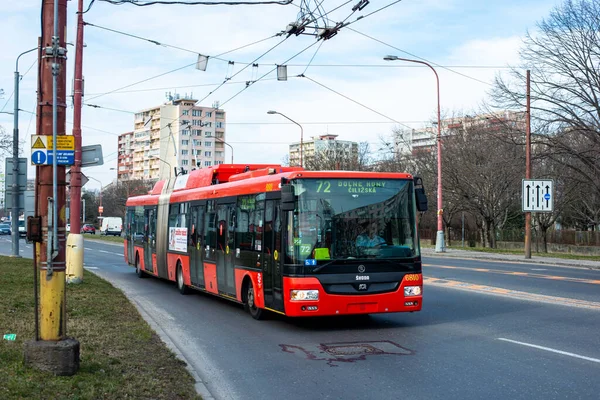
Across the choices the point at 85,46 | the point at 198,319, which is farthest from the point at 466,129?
the point at 198,319

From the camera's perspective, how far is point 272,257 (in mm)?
11977

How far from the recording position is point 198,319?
13.3 meters

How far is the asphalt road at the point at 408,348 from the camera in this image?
297 inches

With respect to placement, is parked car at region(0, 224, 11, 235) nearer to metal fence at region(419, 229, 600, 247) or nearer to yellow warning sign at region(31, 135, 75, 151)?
metal fence at region(419, 229, 600, 247)

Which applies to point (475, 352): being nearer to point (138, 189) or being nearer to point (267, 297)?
point (267, 297)

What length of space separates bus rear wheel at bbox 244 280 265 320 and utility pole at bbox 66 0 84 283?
242 inches

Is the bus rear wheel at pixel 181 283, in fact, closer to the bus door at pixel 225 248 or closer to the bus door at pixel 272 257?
the bus door at pixel 225 248

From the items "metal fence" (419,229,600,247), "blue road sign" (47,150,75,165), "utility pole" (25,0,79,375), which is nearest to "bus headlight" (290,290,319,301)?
"utility pole" (25,0,79,375)

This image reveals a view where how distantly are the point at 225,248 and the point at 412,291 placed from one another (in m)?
4.46

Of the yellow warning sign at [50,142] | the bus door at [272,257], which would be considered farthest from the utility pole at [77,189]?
the yellow warning sign at [50,142]

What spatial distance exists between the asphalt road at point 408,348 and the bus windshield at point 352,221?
51.7 inches

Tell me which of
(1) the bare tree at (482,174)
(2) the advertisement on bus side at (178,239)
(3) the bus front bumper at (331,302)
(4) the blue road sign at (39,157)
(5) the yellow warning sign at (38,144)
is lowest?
(3) the bus front bumper at (331,302)

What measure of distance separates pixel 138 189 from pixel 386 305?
77.2m

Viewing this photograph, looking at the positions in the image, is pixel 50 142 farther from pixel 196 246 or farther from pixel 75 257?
pixel 75 257
